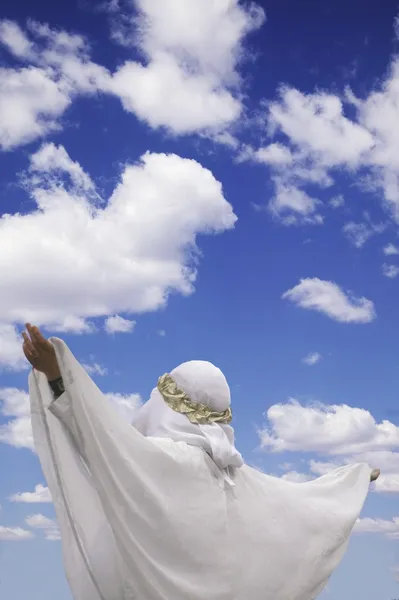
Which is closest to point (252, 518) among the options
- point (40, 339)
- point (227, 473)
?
point (227, 473)

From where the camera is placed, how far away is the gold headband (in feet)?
13.4

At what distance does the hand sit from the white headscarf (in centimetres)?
69

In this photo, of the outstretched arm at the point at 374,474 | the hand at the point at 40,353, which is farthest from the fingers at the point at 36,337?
the outstretched arm at the point at 374,474

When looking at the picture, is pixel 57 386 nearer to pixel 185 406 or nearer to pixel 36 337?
pixel 36 337

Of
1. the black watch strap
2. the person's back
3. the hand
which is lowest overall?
the person's back

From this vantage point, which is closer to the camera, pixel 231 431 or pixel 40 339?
pixel 40 339

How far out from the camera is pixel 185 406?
4.10 m

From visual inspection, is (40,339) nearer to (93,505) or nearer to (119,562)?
(93,505)

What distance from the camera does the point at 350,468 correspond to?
17.2 ft

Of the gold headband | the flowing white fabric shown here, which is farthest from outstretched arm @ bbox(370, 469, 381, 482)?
the gold headband

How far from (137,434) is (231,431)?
69 cm

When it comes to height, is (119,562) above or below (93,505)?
below

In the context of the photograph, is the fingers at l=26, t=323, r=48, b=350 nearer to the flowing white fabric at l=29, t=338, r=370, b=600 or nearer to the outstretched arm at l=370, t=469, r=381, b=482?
the flowing white fabric at l=29, t=338, r=370, b=600

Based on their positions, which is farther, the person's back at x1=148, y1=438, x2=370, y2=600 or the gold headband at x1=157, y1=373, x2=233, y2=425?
the gold headband at x1=157, y1=373, x2=233, y2=425
